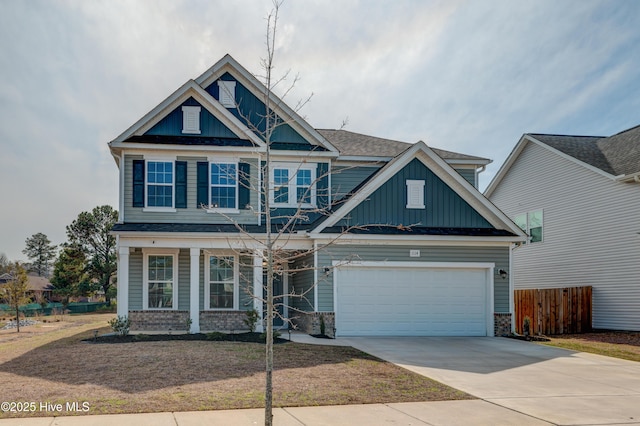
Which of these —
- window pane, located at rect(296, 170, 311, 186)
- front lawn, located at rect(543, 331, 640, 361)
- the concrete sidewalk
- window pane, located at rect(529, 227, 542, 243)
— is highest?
window pane, located at rect(296, 170, 311, 186)

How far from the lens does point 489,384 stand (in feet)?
34.6

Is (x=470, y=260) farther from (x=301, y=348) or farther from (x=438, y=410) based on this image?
(x=438, y=410)

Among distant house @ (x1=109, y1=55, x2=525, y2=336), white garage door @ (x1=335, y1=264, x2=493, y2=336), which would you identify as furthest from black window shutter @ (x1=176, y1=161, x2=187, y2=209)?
white garage door @ (x1=335, y1=264, x2=493, y2=336)

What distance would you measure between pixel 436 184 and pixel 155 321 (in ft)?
32.6

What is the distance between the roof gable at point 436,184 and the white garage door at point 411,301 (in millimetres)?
1623

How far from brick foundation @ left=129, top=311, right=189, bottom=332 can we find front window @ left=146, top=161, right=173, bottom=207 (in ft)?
11.5

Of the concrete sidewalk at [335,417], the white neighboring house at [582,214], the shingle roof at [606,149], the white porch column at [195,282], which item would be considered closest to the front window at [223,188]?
the white porch column at [195,282]

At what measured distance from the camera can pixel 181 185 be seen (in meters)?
18.8

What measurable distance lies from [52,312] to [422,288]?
29.5 metres

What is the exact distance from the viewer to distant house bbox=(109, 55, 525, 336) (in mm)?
17547

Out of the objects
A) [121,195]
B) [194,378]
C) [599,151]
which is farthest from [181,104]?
[599,151]

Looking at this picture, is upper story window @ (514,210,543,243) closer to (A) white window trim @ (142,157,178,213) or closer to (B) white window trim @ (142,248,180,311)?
(B) white window trim @ (142,248,180,311)

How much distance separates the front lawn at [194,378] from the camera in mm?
8664

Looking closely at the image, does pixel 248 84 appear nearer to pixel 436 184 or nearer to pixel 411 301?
pixel 436 184
